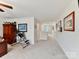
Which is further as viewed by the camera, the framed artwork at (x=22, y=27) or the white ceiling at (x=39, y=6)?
the framed artwork at (x=22, y=27)

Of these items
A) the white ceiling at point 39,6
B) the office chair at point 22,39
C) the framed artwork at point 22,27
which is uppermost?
the white ceiling at point 39,6

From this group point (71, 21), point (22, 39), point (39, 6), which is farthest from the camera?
point (22, 39)

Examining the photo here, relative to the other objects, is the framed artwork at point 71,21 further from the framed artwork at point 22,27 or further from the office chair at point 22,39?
the framed artwork at point 22,27

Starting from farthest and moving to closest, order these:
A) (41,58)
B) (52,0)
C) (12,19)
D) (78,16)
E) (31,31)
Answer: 1. (12,19)
2. (31,31)
3. (41,58)
4. (52,0)
5. (78,16)

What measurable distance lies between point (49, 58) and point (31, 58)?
71cm

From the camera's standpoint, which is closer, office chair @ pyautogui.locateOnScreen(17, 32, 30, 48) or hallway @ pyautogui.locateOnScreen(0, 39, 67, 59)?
hallway @ pyautogui.locateOnScreen(0, 39, 67, 59)

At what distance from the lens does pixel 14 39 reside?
7145 millimetres

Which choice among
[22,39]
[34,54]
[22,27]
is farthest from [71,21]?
[22,39]

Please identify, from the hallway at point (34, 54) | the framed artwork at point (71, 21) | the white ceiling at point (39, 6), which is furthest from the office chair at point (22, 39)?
the framed artwork at point (71, 21)

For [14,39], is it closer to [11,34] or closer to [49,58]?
[11,34]

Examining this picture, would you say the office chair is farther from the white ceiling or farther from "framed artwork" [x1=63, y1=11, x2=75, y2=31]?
"framed artwork" [x1=63, y1=11, x2=75, y2=31]

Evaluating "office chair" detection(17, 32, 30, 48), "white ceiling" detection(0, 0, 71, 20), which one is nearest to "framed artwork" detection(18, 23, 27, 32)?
"office chair" detection(17, 32, 30, 48)

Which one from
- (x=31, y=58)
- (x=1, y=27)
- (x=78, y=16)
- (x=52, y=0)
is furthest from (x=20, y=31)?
(x=78, y=16)

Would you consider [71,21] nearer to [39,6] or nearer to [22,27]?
[39,6]
